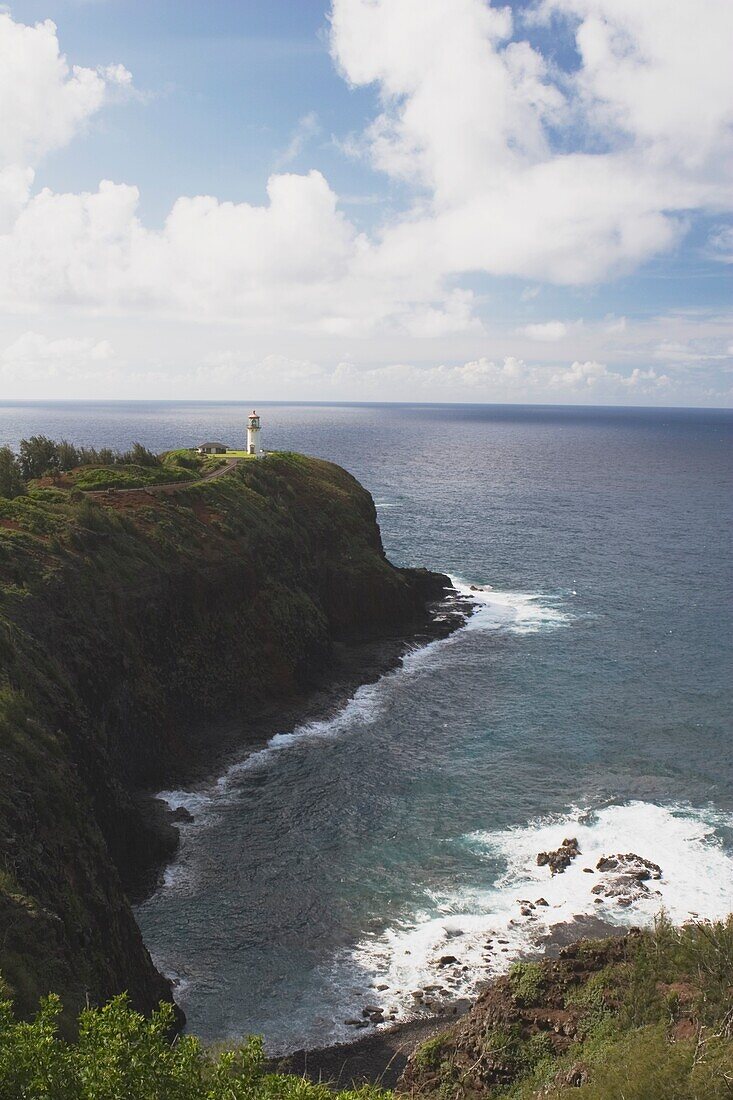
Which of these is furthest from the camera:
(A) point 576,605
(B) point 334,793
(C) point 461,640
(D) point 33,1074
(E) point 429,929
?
(A) point 576,605

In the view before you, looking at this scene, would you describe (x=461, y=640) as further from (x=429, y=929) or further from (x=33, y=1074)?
(x=33, y=1074)

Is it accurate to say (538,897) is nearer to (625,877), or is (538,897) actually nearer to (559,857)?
(559,857)

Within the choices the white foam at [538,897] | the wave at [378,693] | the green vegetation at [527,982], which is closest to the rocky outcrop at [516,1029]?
the green vegetation at [527,982]

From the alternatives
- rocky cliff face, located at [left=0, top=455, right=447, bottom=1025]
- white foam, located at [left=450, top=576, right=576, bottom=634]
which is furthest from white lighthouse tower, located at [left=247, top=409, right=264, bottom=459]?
white foam, located at [left=450, top=576, right=576, bottom=634]

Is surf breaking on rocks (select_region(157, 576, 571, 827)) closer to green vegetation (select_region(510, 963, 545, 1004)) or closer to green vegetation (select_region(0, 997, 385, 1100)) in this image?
green vegetation (select_region(510, 963, 545, 1004))

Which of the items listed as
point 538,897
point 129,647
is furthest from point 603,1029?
point 129,647

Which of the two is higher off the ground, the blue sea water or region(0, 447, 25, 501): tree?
region(0, 447, 25, 501): tree

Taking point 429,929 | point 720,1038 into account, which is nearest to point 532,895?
point 429,929
